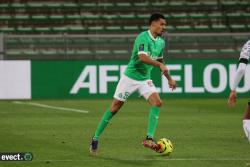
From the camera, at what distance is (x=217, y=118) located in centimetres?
1802

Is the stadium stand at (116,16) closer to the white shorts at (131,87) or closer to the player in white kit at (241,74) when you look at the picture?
the white shorts at (131,87)

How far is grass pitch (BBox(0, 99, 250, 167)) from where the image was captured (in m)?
10.8

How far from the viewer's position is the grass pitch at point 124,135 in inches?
426

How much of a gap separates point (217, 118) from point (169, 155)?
6822 mm

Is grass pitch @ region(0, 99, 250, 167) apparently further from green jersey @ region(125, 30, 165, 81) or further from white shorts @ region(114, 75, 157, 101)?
green jersey @ region(125, 30, 165, 81)

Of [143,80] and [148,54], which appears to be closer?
[148,54]

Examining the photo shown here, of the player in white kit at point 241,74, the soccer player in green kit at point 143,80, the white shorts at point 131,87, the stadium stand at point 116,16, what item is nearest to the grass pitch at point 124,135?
the soccer player in green kit at point 143,80

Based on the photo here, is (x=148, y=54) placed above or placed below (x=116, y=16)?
below

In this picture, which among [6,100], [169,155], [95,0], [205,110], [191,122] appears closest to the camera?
[169,155]

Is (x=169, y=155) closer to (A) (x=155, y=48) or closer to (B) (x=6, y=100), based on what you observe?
(A) (x=155, y=48)

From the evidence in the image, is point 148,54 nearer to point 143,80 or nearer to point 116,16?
point 143,80

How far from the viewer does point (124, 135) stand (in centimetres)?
1422

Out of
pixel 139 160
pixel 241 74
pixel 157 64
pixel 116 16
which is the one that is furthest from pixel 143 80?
pixel 116 16

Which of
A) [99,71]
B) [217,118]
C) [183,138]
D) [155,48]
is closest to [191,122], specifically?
[217,118]
